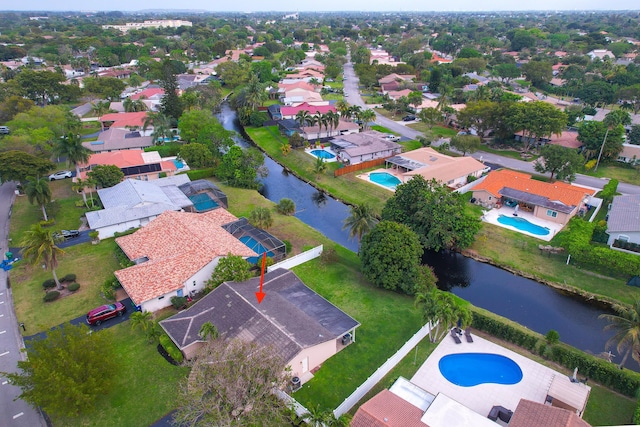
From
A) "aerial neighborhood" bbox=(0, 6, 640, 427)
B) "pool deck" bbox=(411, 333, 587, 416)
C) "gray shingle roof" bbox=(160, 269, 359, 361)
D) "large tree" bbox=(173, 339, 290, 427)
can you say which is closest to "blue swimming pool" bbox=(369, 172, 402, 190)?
"aerial neighborhood" bbox=(0, 6, 640, 427)

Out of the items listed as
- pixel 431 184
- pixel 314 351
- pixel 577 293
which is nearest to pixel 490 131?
pixel 431 184

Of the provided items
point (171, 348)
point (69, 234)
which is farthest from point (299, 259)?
point (69, 234)

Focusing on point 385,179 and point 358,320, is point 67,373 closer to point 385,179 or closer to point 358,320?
point 358,320

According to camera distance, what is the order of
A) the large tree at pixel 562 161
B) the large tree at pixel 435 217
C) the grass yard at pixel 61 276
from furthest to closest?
the large tree at pixel 562 161 < the large tree at pixel 435 217 < the grass yard at pixel 61 276

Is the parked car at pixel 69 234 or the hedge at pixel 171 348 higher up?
the hedge at pixel 171 348

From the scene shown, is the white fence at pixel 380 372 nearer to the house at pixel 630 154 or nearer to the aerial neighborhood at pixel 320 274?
the aerial neighborhood at pixel 320 274

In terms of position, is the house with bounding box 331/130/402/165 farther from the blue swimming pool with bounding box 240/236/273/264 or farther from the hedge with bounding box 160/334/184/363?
the hedge with bounding box 160/334/184/363

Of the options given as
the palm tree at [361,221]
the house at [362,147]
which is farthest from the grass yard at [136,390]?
the house at [362,147]
